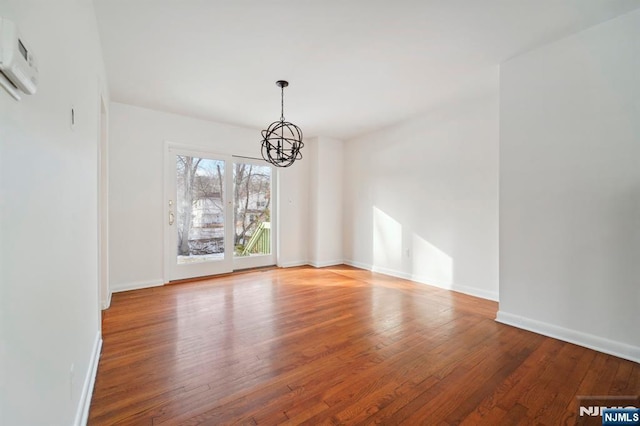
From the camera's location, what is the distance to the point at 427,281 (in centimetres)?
430

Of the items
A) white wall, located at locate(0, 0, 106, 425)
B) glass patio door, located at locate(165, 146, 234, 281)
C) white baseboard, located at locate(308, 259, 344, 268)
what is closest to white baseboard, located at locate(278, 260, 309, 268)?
white baseboard, located at locate(308, 259, 344, 268)

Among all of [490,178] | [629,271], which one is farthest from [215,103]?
[629,271]

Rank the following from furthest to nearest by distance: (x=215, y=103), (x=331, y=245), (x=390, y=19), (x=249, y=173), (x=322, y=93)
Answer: (x=331, y=245), (x=249, y=173), (x=215, y=103), (x=322, y=93), (x=390, y=19)

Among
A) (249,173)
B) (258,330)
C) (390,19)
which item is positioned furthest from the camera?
(249,173)

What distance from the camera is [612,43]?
2.24 m

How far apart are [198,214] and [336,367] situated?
3.44m

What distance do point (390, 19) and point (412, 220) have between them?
3.00 meters

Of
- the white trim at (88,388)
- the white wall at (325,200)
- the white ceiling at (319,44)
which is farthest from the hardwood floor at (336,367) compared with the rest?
the white ceiling at (319,44)

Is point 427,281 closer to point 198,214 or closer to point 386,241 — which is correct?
point 386,241

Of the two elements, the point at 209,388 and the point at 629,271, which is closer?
the point at 209,388

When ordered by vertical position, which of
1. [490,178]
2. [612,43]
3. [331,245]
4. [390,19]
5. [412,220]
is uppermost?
[390,19]

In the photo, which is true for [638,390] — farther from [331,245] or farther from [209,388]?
[331,245]

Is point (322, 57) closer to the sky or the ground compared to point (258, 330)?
closer to the sky

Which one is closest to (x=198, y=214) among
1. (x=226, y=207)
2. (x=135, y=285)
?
(x=226, y=207)
